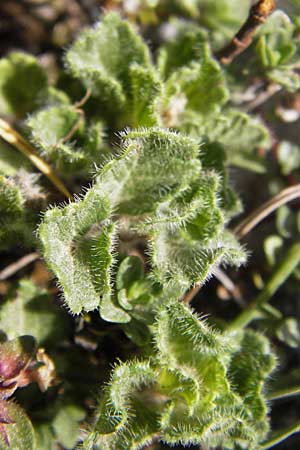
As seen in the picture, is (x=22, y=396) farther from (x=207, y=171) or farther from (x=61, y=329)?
(x=207, y=171)

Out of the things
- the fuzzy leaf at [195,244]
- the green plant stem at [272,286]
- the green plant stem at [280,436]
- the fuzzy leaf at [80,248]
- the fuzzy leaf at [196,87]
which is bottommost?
the green plant stem at [280,436]

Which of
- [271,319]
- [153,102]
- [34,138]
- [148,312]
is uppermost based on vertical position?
[34,138]

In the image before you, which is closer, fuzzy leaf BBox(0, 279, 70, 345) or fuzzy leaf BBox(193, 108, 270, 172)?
fuzzy leaf BBox(0, 279, 70, 345)

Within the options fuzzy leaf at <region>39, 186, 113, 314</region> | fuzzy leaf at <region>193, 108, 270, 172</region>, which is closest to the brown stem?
fuzzy leaf at <region>193, 108, 270, 172</region>

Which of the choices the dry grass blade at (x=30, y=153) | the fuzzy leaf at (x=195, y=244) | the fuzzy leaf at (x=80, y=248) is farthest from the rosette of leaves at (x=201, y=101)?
the fuzzy leaf at (x=80, y=248)

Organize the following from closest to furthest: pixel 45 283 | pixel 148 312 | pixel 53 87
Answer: pixel 148 312, pixel 45 283, pixel 53 87

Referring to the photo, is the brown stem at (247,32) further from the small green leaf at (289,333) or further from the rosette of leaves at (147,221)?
the small green leaf at (289,333)

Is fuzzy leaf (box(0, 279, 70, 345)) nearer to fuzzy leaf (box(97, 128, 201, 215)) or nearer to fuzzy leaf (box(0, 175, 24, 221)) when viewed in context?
fuzzy leaf (box(0, 175, 24, 221))

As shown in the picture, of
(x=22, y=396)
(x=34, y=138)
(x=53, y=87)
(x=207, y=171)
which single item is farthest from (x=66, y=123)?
(x=22, y=396)
